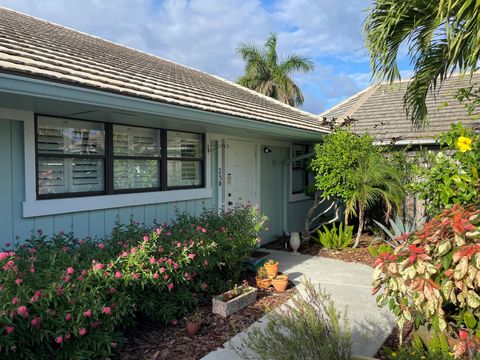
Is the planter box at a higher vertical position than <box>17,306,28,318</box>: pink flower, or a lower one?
lower

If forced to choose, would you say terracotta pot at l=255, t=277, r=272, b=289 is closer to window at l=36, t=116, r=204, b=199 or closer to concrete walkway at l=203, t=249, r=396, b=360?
concrete walkway at l=203, t=249, r=396, b=360

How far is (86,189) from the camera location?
16.5 feet

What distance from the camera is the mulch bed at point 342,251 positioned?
7.64 meters

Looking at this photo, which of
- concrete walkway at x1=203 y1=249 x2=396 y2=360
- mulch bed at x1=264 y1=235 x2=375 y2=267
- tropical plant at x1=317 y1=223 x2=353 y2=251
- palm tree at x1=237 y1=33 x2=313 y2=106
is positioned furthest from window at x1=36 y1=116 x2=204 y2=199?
palm tree at x1=237 y1=33 x2=313 y2=106

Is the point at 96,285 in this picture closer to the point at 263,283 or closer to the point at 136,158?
the point at 136,158

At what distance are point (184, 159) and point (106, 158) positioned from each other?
5.54 feet

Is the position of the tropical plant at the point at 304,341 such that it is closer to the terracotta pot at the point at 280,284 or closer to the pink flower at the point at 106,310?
the pink flower at the point at 106,310

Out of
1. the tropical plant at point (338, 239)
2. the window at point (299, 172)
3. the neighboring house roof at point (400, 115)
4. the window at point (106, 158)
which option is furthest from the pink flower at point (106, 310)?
the window at point (299, 172)

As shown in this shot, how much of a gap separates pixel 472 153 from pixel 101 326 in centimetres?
461

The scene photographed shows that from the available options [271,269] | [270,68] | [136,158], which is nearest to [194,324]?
[271,269]

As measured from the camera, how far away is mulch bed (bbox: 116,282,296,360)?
3662 millimetres

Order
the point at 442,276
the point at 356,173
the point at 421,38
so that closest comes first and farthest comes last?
the point at 442,276
the point at 421,38
the point at 356,173

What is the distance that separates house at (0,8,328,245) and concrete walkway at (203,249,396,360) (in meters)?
1.99

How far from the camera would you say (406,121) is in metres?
9.91
